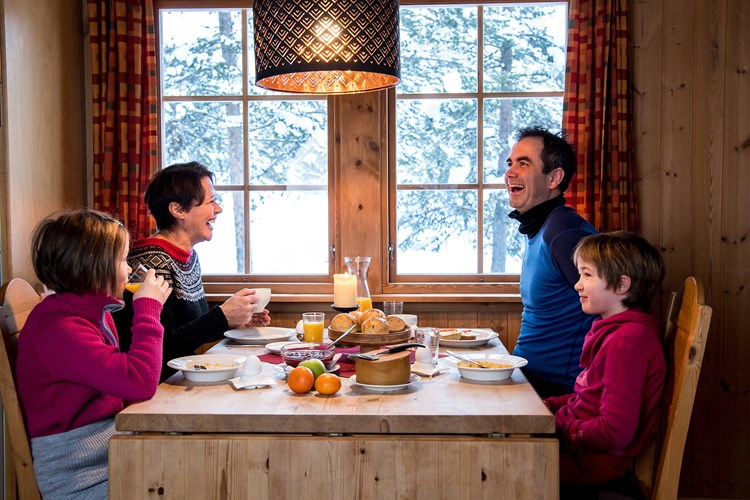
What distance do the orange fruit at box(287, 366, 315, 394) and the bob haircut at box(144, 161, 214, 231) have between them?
1.15 meters

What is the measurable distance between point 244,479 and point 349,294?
112cm

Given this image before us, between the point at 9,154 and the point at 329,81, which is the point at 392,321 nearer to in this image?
the point at 329,81

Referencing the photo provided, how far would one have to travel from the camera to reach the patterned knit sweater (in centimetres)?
249

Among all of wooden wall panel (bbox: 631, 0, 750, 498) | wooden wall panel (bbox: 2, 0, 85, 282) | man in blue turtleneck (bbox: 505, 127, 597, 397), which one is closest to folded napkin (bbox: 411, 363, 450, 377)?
man in blue turtleneck (bbox: 505, 127, 597, 397)

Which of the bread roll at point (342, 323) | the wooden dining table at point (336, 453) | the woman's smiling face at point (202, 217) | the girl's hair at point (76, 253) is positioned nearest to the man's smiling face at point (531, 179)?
the bread roll at point (342, 323)

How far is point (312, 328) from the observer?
7.99ft

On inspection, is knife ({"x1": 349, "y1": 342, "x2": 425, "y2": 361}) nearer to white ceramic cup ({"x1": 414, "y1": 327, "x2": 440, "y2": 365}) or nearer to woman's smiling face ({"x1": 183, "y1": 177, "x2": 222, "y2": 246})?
white ceramic cup ({"x1": 414, "y1": 327, "x2": 440, "y2": 365})

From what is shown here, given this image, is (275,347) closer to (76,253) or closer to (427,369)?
(427,369)

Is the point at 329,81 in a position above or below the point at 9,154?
above

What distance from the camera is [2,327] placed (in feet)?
6.59

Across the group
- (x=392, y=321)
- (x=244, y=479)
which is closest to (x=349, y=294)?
(x=392, y=321)

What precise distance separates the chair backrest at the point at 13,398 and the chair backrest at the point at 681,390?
1.55 m

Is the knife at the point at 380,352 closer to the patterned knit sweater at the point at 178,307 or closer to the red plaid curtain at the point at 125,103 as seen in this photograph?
the patterned knit sweater at the point at 178,307

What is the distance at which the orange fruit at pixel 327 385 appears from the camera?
6.03ft
